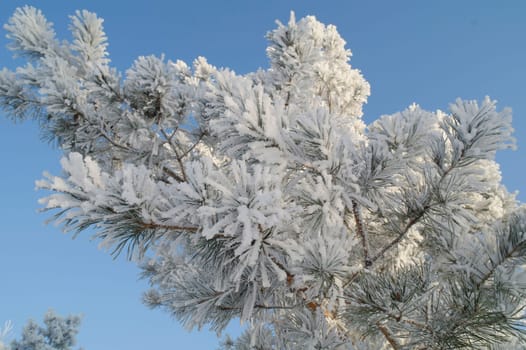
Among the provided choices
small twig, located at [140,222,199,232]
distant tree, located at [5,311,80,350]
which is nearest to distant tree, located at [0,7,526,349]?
small twig, located at [140,222,199,232]

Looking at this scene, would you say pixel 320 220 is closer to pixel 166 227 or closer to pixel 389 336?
pixel 166 227

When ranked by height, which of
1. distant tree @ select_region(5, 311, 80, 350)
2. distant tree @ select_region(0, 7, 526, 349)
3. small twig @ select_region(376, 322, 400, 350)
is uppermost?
distant tree @ select_region(5, 311, 80, 350)

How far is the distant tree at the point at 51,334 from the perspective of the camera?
676cm

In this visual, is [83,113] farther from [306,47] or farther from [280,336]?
[280,336]

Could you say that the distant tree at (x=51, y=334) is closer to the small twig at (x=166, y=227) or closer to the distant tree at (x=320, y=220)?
the distant tree at (x=320, y=220)

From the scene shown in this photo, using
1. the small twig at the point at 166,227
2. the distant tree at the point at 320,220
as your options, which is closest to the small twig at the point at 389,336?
the distant tree at the point at 320,220

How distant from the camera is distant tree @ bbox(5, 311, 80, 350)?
6.76 meters

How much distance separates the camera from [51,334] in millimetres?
7133

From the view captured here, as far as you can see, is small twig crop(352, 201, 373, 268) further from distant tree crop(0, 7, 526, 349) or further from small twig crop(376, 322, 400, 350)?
small twig crop(376, 322, 400, 350)

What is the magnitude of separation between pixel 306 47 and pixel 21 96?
374 centimetres

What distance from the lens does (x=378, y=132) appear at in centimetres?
280

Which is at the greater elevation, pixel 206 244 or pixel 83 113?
pixel 83 113

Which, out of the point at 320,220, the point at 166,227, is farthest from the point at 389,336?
the point at 166,227

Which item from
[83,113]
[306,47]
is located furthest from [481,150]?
[83,113]
